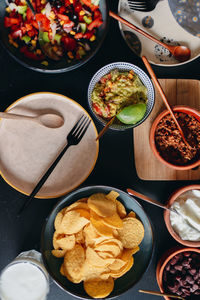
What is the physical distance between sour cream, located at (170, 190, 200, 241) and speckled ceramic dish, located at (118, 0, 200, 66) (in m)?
0.64

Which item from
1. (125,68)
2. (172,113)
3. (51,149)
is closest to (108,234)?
(51,149)

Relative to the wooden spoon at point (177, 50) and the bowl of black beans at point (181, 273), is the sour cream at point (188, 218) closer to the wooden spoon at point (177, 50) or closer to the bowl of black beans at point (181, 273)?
the bowl of black beans at point (181, 273)

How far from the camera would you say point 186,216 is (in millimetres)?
1476

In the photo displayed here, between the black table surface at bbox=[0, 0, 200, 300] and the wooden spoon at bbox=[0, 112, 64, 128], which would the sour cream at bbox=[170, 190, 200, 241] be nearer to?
the black table surface at bbox=[0, 0, 200, 300]

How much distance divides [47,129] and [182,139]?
24.1 inches

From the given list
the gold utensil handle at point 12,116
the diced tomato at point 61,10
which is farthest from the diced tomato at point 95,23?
the gold utensil handle at point 12,116

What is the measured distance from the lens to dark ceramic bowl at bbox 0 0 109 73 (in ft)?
4.63

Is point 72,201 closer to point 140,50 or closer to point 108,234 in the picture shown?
point 108,234

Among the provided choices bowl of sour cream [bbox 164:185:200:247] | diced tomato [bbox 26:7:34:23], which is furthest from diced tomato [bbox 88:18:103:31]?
bowl of sour cream [bbox 164:185:200:247]

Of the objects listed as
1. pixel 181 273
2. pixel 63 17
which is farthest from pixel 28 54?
pixel 181 273

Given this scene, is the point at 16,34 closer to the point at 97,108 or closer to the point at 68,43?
the point at 68,43

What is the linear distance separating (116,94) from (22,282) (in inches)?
35.4

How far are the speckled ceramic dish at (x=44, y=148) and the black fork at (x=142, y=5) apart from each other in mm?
538

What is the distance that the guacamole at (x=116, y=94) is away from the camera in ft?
4.81
